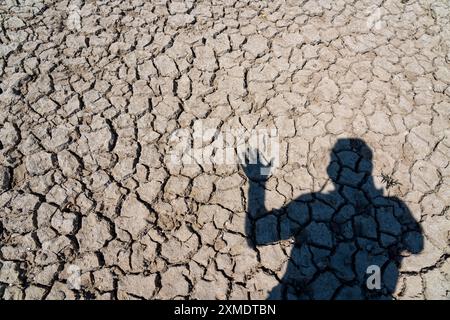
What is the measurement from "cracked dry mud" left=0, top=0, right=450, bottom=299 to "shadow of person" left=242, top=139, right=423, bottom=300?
0.02m

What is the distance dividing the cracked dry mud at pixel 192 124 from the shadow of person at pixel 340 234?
0.7 inches

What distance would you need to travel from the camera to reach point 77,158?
2.98 meters

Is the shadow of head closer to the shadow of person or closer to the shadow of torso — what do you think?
the shadow of person

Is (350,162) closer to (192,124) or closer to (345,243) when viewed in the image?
(345,243)

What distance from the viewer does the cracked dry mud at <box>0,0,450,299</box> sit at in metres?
2.51

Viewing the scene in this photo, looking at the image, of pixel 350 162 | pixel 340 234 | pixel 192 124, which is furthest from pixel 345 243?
pixel 192 124

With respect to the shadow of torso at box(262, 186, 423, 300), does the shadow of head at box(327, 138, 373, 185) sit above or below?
above

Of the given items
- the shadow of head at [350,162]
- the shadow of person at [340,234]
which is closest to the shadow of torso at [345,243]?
the shadow of person at [340,234]

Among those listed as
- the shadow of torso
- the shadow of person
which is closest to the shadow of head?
the shadow of person

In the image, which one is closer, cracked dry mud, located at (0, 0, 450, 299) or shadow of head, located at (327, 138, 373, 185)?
cracked dry mud, located at (0, 0, 450, 299)
